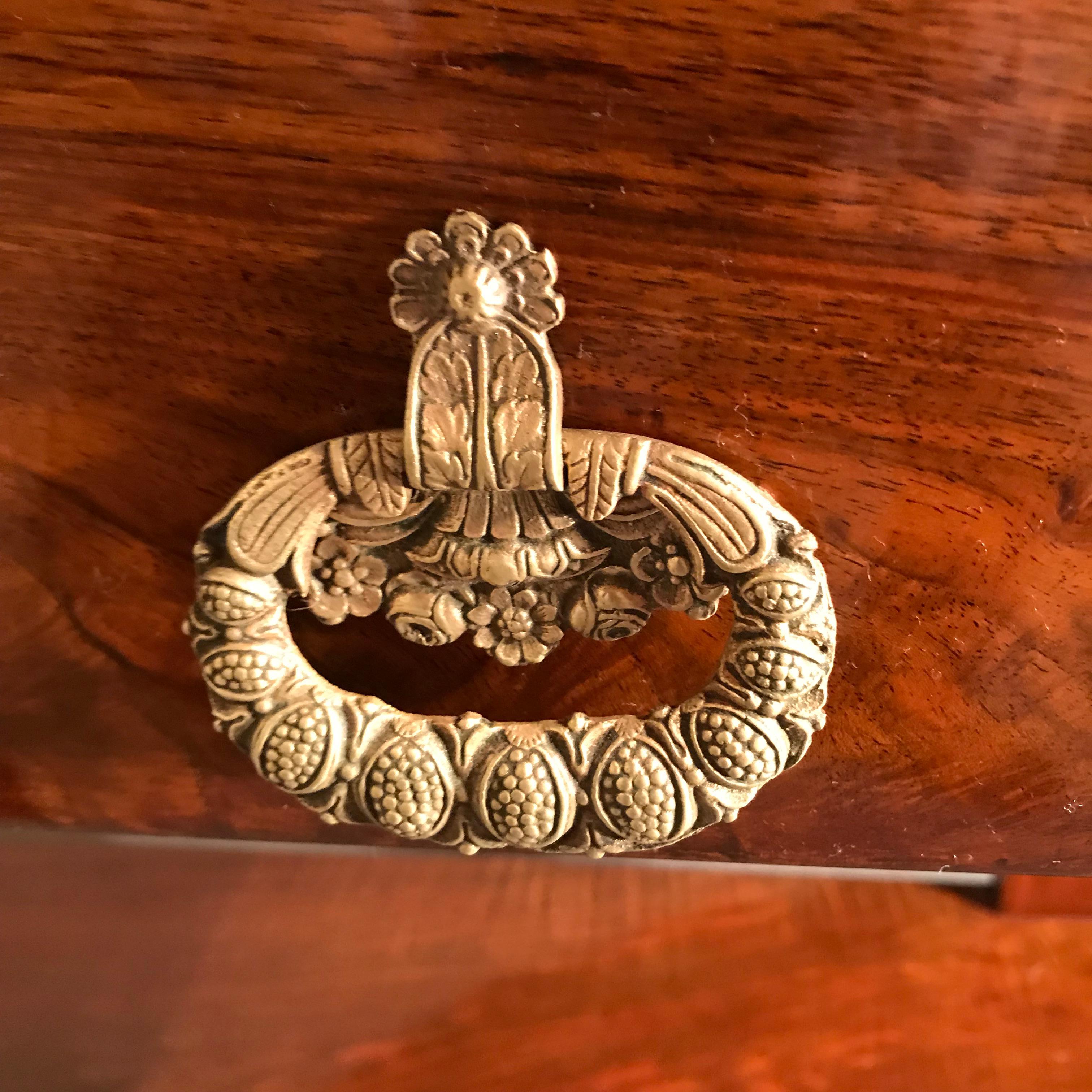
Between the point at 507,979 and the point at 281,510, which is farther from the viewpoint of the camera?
the point at 507,979

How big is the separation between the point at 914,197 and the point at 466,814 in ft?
0.81

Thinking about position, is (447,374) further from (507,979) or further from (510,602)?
(507,979)

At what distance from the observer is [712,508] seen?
0.97 ft

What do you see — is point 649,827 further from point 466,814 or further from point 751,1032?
point 751,1032

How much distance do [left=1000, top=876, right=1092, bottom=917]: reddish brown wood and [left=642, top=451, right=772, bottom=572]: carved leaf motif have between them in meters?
0.37

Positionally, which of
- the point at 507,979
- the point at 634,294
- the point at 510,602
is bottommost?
the point at 507,979

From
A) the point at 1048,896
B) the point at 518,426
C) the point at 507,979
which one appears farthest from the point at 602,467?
the point at 1048,896

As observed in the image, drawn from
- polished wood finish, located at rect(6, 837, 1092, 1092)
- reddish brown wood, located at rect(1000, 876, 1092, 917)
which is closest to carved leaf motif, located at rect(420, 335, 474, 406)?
polished wood finish, located at rect(6, 837, 1092, 1092)

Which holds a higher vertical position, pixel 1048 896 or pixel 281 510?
pixel 281 510

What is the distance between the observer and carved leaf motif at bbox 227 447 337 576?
304 millimetres

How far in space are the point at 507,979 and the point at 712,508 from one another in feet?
1.07

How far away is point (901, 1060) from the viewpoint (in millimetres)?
460

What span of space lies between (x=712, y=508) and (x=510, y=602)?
9 cm

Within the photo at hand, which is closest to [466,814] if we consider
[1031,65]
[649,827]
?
[649,827]
